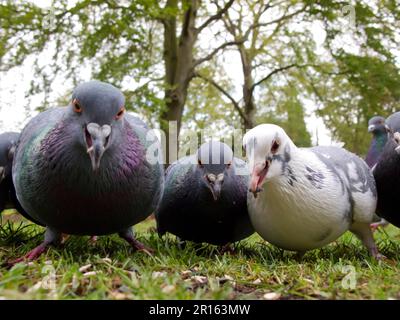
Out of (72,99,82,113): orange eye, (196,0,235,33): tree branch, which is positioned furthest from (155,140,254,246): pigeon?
(196,0,235,33): tree branch

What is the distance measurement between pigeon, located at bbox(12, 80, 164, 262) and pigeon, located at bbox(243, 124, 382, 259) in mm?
819

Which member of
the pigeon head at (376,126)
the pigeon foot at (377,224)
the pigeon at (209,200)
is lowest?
the pigeon foot at (377,224)

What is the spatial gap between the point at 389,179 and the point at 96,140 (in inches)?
107

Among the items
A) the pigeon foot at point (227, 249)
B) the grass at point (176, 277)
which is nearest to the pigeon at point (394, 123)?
the grass at point (176, 277)

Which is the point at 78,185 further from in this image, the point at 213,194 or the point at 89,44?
the point at 89,44

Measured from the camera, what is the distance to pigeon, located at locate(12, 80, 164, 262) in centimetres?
302

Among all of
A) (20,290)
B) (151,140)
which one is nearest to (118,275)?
(20,290)

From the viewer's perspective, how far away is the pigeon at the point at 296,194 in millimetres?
3451

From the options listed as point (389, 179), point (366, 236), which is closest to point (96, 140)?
point (366, 236)

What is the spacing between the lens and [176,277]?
269cm

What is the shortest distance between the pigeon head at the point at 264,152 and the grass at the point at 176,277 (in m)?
0.66

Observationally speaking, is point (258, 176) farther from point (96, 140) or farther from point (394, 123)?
point (394, 123)

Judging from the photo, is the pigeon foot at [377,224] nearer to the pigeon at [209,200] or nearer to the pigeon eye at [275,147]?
the pigeon at [209,200]

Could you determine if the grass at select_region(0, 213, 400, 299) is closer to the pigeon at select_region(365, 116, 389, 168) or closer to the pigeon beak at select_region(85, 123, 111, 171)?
the pigeon beak at select_region(85, 123, 111, 171)
